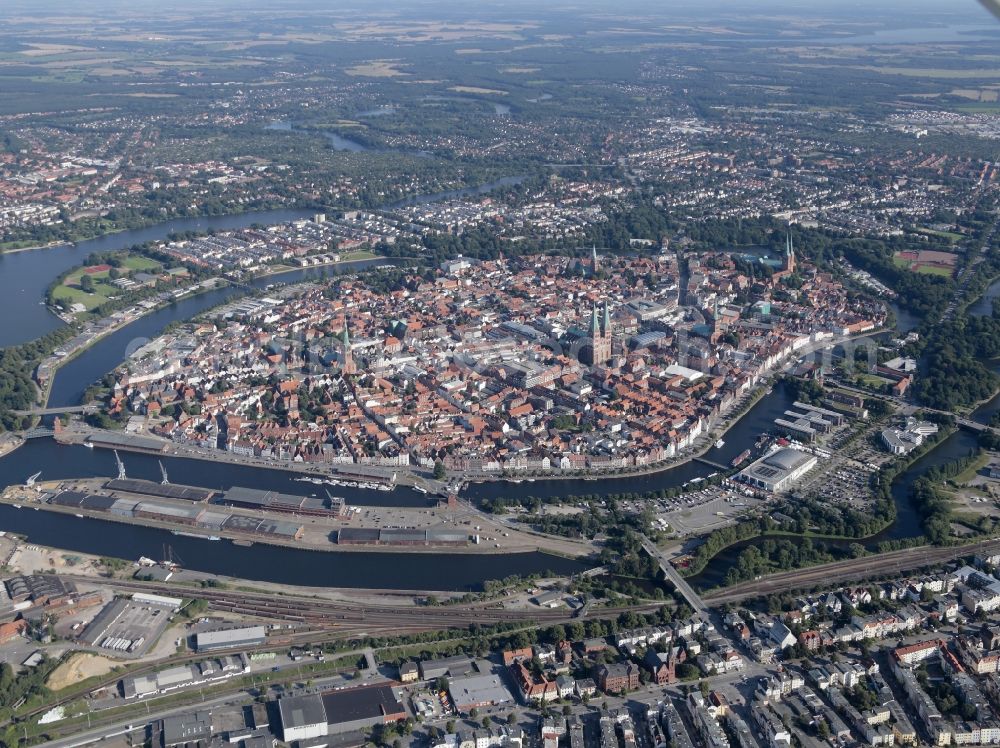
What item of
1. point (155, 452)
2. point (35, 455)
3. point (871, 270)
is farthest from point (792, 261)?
point (35, 455)

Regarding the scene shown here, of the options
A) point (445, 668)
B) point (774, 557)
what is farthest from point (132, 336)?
point (774, 557)

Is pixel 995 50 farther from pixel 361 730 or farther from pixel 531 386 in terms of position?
pixel 361 730

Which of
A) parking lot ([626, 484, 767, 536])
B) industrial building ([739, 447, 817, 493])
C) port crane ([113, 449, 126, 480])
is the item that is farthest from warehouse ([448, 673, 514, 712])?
port crane ([113, 449, 126, 480])

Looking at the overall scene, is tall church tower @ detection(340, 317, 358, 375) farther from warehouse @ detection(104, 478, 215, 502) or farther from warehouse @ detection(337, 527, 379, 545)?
warehouse @ detection(337, 527, 379, 545)

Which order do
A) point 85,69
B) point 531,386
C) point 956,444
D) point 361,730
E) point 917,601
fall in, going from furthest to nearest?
1. point 85,69
2. point 531,386
3. point 956,444
4. point 917,601
5. point 361,730

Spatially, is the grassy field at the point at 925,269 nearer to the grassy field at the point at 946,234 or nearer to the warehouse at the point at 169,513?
the grassy field at the point at 946,234
